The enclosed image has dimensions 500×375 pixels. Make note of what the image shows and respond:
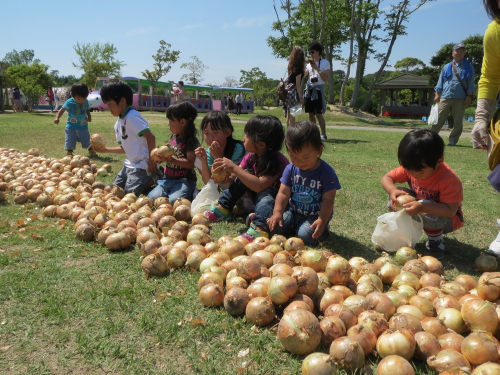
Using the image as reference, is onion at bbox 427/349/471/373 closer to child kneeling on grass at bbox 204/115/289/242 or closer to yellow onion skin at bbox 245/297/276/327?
yellow onion skin at bbox 245/297/276/327

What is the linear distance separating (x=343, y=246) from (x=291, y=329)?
176 cm

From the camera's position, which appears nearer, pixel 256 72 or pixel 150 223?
pixel 150 223

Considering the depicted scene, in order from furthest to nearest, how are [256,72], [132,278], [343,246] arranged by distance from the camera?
[256,72]
[343,246]
[132,278]

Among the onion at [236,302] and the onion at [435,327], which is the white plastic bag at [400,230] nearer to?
the onion at [435,327]

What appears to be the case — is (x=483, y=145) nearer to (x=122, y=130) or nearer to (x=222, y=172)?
(x=222, y=172)

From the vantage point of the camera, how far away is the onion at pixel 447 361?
72.1 inches

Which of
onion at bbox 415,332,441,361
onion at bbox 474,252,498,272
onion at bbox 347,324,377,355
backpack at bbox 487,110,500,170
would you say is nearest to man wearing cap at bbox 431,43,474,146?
backpack at bbox 487,110,500,170

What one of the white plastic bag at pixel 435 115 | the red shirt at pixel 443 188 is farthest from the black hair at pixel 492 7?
the white plastic bag at pixel 435 115

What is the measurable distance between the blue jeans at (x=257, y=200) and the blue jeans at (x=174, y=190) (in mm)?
759

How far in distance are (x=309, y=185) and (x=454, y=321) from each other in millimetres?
1753

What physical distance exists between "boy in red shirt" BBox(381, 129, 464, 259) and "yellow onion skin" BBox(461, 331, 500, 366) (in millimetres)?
1463

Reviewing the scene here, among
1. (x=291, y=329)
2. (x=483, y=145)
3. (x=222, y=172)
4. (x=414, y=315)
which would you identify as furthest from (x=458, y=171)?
(x=291, y=329)

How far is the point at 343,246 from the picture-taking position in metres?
3.61

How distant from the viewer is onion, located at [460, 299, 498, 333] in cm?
211
